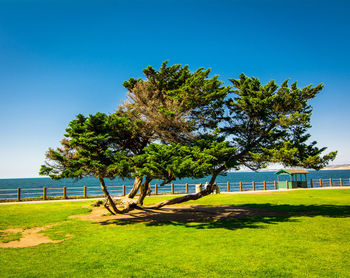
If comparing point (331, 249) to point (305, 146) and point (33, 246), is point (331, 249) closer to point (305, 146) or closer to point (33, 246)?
point (305, 146)

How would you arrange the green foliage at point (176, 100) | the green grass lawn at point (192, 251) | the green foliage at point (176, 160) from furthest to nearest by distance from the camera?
the green foliage at point (176, 100)
the green foliage at point (176, 160)
the green grass lawn at point (192, 251)

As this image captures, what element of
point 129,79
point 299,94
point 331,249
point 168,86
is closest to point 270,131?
point 299,94

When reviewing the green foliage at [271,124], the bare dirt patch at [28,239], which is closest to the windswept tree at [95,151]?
the bare dirt patch at [28,239]

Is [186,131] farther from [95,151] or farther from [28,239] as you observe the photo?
[28,239]

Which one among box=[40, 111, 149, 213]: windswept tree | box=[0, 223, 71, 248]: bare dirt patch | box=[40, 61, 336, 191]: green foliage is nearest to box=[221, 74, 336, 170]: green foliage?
box=[40, 61, 336, 191]: green foliage

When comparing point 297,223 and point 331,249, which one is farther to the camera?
point 297,223

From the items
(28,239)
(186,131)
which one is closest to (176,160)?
(186,131)

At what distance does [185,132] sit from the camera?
1280 cm

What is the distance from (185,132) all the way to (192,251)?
657 centimetres

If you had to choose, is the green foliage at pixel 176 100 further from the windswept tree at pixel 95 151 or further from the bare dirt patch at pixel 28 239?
the bare dirt patch at pixel 28 239

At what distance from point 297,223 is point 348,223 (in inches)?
81.5

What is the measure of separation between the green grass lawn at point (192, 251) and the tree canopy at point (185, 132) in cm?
252

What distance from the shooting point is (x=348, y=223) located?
10711 millimetres

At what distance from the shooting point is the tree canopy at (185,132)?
11055mm
